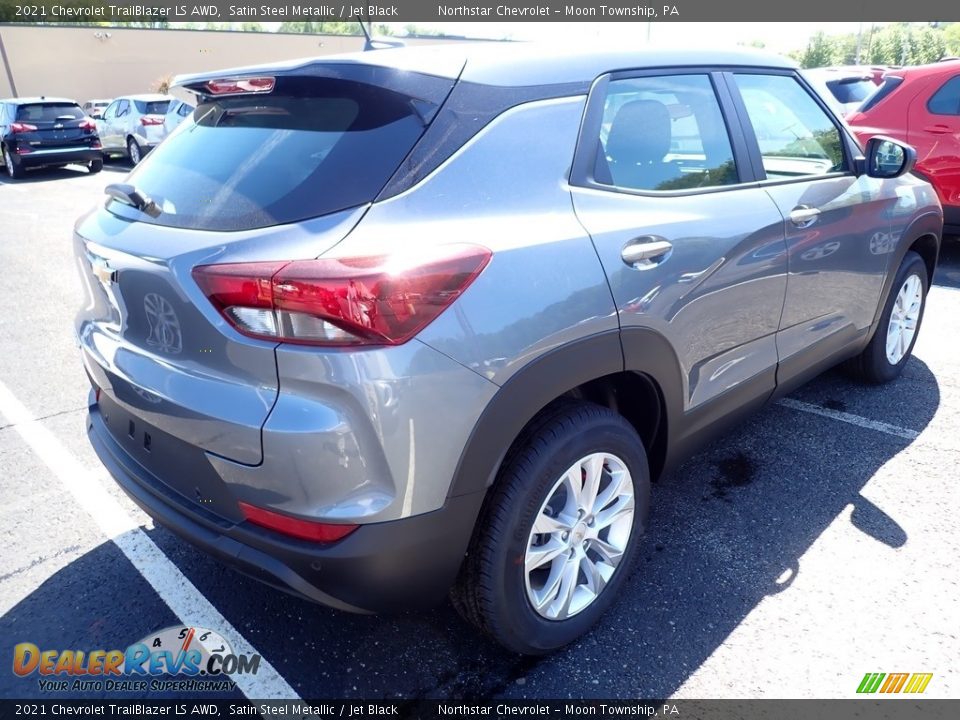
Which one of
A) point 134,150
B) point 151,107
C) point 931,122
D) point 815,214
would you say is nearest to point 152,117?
point 151,107

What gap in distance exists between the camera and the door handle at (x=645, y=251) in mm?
2145

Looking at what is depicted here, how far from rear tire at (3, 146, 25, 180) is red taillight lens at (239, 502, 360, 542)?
16625mm

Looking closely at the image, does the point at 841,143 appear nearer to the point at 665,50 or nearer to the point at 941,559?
the point at 665,50

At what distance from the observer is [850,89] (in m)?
10.7

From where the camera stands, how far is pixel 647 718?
81.6 inches

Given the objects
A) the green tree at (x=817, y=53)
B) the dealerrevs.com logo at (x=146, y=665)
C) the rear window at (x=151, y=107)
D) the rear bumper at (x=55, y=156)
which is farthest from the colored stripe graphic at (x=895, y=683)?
the green tree at (x=817, y=53)

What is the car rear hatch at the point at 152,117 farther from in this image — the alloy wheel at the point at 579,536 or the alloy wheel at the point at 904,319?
the alloy wheel at the point at 579,536

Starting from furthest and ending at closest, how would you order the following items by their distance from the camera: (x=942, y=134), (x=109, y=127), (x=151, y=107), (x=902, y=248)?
(x=109, y=127), (x=151, y=107), (x=942, y=134), (x=902, y=248)

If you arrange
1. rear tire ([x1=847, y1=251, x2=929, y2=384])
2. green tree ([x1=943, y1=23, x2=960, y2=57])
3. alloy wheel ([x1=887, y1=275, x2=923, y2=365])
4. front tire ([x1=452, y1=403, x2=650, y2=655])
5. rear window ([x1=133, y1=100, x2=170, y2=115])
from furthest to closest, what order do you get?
green tree ([x1=943, y1=23, x2=960, y2=57]), rear window ([x1=133, y1=100, x2=170, y2=115]), alloy wheel ([x1=887, y1=275, x2=923, y2=365]), rear tire ([x1=847, y1=251, x2=929, y2=384]), front tire ([x1=452, y1=403, x2=650, y2=655])

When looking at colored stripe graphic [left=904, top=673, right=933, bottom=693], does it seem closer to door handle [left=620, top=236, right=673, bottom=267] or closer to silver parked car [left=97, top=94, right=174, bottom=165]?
door handle [left=620, top=236, right=673, bottom=267]

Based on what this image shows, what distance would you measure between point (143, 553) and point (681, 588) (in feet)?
6.57

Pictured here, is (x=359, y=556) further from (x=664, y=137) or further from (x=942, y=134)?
(x=942, y=134)

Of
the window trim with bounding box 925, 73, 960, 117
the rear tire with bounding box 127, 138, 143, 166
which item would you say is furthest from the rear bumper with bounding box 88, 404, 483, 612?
the rear tire with bounding box 127, 138, 143, 166

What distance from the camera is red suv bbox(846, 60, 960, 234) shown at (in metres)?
6.42
